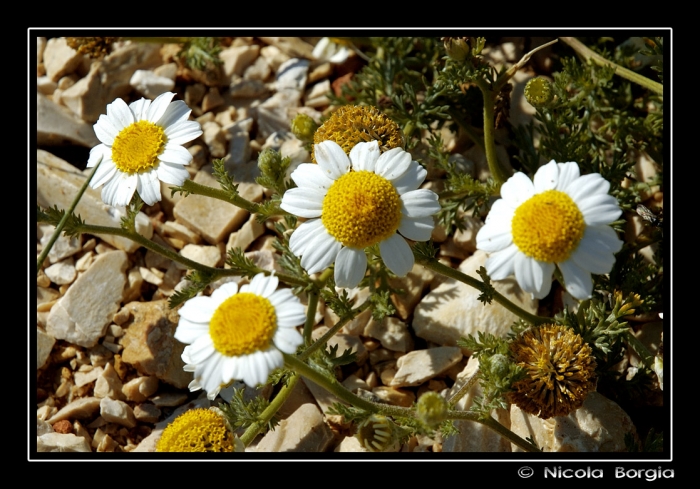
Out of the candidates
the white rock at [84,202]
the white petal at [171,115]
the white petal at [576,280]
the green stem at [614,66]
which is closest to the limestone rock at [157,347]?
the white rock at [84,202]

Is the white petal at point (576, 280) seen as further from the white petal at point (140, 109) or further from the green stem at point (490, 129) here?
the white petal at point (140, 109)

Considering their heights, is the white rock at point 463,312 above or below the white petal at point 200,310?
above

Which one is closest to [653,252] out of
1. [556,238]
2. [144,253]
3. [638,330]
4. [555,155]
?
[638,330]

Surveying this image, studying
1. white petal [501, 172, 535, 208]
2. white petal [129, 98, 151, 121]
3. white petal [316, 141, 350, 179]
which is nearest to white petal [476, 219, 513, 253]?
white petal [501, 172, 535, 208]

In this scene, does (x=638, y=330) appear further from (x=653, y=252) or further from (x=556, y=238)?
(x=556, y=238)

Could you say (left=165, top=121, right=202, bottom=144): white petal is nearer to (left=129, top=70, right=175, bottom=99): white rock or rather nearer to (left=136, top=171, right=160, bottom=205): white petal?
(left=136, top=171, right=160, bottom=205): white petal

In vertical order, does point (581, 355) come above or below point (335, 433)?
above
